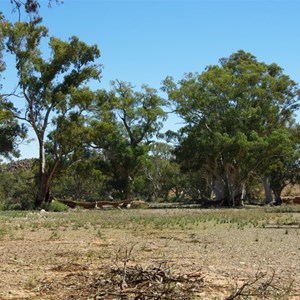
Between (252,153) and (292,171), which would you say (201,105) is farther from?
(292,171)

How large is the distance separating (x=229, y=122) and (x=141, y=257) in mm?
33224

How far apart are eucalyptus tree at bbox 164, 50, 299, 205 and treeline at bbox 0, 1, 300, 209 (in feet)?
0.29

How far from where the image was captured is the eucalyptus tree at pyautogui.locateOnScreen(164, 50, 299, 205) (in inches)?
1619

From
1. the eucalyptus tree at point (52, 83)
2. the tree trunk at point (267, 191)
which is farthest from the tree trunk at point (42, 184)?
the tree trunk at point (267, 191)

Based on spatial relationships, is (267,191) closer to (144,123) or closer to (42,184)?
(144,123)

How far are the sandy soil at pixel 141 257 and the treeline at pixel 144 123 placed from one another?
16.9m

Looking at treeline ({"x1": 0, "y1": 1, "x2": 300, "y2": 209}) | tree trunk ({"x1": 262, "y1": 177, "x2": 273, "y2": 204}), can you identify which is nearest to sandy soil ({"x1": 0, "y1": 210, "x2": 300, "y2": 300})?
treeline ({"x1": 0, "y1": 1, "x2": 300, "y2": 209})

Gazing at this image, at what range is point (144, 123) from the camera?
160 ft

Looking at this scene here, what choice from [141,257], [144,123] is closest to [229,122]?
[144,123]

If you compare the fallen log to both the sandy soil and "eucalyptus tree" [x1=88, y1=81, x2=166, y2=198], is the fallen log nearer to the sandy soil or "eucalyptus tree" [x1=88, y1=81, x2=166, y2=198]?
"eucalyptus tree" [x1=88, y1=81, x2=166, y2=198]

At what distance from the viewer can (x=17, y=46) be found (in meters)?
33.8

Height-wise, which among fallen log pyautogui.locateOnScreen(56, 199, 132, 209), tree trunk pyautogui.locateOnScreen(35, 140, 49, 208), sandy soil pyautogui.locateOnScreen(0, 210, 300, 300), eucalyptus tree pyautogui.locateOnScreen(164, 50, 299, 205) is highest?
eucalyptus tree pyautogui.locateOnScreen(164, 50, 299, 205)

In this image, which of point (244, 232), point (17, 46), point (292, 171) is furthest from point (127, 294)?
point (292, 171)

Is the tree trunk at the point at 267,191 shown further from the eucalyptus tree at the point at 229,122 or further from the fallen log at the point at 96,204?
the fallen log at the point at 96,204
